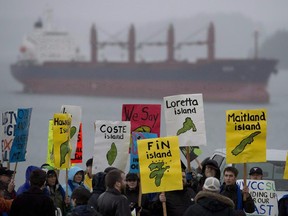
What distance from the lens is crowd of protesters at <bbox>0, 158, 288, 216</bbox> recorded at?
5.61 meters

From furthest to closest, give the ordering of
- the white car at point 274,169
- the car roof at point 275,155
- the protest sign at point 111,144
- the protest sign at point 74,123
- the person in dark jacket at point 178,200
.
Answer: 1. the car roof at point 275,155
2. the white car at point 274,169
3. the protest sign at point 74,123
4. the protest sign at point 111,144
5. the person in dark jacket at point 178,200

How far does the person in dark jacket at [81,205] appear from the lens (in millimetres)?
5695

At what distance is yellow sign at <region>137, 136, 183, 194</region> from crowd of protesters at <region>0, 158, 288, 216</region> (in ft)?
0.42

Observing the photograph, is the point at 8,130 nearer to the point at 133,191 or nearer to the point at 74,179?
the point at 74,179

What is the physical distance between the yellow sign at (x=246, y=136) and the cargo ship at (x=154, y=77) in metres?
65.7

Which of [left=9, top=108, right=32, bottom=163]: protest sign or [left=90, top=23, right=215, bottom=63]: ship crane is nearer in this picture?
[left=9, top=108, right=32, bottom=163]: protest sign

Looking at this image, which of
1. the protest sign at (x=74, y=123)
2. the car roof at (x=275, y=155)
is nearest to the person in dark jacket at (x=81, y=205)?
the protest sign at (x=74, y=123)

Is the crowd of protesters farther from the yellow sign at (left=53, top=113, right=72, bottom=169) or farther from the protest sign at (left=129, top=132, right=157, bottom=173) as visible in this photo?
the protest sign at (left=129, top=132, right=157, bottom=173)

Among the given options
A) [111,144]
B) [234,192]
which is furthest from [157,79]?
[234,192]

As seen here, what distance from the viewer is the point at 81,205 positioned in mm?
5781

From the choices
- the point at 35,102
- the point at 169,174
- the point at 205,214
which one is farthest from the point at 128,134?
the point at 35,102

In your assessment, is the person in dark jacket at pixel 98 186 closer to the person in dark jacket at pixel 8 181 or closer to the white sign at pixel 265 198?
the person in dark jacket at pixel 8 181

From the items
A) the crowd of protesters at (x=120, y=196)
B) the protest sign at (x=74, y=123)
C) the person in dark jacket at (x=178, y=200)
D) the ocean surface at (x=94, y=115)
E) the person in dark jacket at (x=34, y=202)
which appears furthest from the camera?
the ocean surface at (x=94, y=115)

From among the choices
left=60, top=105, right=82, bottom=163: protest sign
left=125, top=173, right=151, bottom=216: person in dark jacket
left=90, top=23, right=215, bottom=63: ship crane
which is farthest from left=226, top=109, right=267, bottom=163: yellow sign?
left=90, top=23, right=215, bottom=63: ship crane
